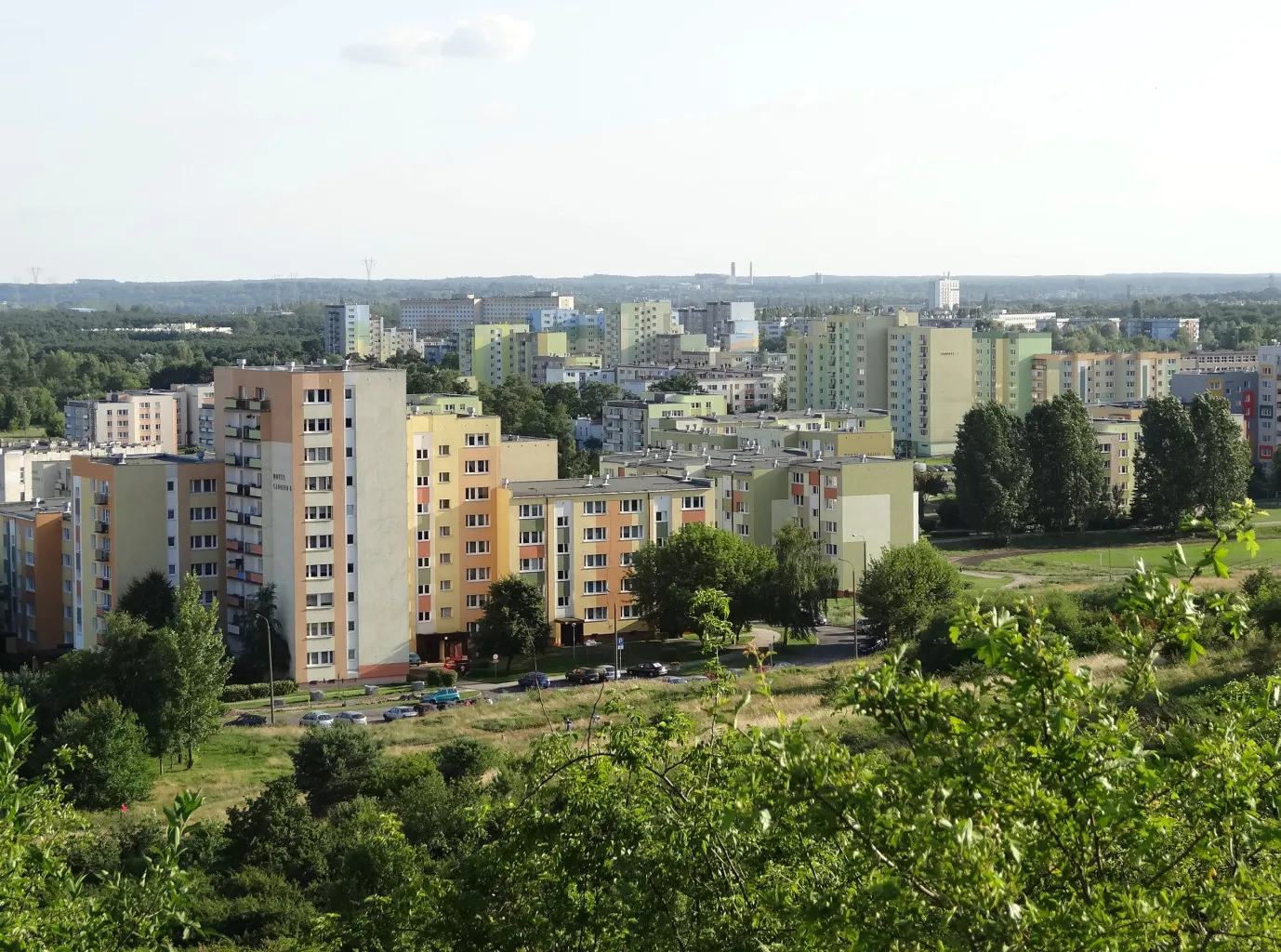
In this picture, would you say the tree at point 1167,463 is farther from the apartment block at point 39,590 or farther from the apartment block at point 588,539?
the apartment block at point 39,590

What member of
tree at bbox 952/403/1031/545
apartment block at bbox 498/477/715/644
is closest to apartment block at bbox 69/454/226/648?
apartment block at bbox 498/477/715/644

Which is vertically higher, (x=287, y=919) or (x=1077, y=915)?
(x=1077, y=915)

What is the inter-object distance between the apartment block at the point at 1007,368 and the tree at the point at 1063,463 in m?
23.0

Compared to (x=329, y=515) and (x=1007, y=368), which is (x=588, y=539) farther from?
(x=1007, y=368)

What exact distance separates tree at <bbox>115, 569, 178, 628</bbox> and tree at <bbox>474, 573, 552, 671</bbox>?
5115mm

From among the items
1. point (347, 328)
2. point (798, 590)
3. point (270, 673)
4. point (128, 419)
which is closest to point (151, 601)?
point (270, 673)

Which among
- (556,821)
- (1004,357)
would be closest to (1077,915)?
(556,821)

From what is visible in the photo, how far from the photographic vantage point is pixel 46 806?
704 cm

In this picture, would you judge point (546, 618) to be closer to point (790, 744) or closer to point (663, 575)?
point (663, 575)

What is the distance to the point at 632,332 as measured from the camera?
325 ft

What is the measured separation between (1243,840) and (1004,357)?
2399 inches

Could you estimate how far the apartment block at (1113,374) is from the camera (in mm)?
67125

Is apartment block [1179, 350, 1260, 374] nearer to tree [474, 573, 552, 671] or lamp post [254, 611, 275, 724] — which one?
tree [474, 573, 552, 671]

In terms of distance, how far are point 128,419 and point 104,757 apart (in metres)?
40.7
